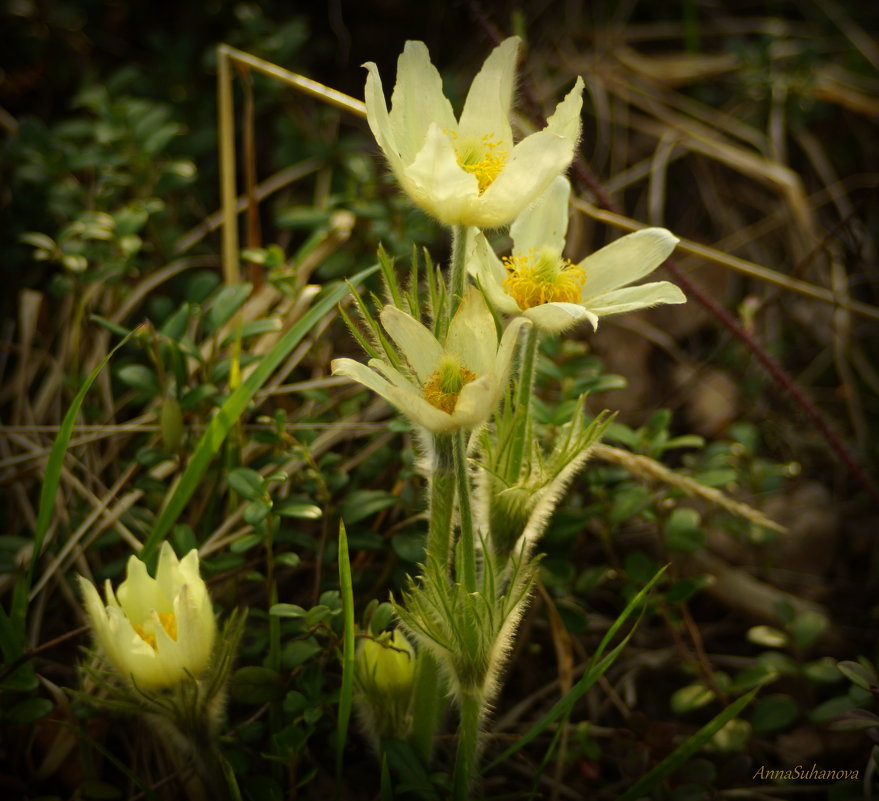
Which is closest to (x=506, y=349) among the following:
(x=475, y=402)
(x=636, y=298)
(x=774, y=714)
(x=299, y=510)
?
(x=475, y=402)

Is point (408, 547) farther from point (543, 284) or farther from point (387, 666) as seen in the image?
point (543, 284)

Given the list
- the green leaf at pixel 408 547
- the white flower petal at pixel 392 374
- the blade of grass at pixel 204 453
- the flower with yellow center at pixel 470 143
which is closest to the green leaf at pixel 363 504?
the green leaf at pixel 408 547

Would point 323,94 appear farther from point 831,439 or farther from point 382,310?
point 831,439

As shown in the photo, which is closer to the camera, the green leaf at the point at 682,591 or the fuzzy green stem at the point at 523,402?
the fuzzy green stem at the point at 523,402

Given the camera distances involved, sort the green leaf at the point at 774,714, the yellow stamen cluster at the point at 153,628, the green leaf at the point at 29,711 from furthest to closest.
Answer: the green leaf at the point at 774,714 < the green leaf at the point at 29,711 < the yellow stamen cluster at the point at 153,628

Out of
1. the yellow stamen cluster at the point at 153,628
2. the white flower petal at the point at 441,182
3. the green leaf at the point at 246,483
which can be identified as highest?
the white flower petal at the point at 441,182

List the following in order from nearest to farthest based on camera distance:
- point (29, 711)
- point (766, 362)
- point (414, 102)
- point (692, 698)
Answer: point (414, 102) < point (29, 711) < point (692, 698) < point (766, 362)

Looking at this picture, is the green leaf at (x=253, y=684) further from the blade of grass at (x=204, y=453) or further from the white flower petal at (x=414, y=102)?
the white flower petal at (x=414, y=102)
